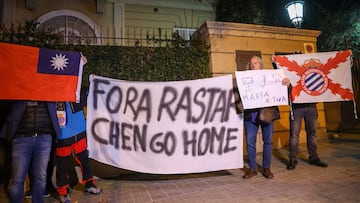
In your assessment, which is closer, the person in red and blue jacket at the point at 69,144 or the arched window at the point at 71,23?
the person in red and blue jacket at the point at 69,144

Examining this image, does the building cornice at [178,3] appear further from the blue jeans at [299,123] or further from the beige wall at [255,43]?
the blue jeans at [299,123]

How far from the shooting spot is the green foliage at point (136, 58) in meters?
4.88

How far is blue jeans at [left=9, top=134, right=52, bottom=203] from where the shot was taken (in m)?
2.79

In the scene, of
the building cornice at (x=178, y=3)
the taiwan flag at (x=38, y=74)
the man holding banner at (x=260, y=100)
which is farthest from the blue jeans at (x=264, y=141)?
the building cornice at (x=178, y=3)

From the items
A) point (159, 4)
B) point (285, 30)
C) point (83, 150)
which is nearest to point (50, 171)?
point (83, 150)

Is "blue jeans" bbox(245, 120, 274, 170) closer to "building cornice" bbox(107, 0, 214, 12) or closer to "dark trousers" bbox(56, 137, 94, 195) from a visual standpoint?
"dark trousers" bbox(56, 137, 94, 195)

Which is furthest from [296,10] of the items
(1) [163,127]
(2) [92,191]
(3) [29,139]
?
(3) [29,139]

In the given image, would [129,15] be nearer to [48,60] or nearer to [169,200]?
[48,60]

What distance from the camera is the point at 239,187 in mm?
3840

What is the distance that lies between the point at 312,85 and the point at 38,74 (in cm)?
455

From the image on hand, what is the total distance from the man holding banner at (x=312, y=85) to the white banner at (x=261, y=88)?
44 cm

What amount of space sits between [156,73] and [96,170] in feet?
7.52

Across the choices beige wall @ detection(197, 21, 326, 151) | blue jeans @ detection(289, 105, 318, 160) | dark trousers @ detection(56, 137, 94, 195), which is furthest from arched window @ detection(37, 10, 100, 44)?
blue jeans @ detection(289, 105, 318, 160)

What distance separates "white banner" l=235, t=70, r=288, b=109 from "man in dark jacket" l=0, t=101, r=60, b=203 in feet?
9.31
